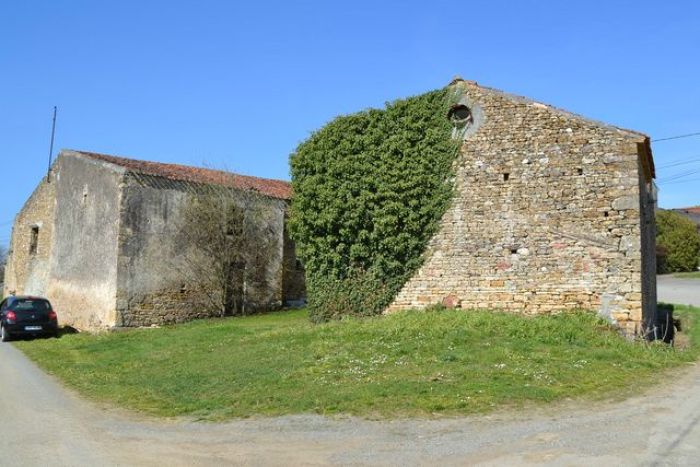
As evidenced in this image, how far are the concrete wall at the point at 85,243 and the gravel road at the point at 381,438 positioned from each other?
43.2 feet

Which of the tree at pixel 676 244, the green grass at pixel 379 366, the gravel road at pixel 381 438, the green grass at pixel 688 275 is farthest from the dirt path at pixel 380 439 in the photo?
the tree at pixel 676 244

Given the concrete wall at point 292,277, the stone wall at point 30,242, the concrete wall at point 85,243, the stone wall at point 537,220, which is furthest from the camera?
the stone wall at point 30,242

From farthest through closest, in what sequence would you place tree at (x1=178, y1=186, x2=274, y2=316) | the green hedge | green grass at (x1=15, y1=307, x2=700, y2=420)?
tree at (x1=178, y1=186, x2=274, y2=316) < the green hedge < green grass at (x1=15, y1=307, x2=700, y2=420)

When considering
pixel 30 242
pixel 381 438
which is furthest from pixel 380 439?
pixel 30 242

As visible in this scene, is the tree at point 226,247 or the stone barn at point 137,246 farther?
the tree at point 226,247

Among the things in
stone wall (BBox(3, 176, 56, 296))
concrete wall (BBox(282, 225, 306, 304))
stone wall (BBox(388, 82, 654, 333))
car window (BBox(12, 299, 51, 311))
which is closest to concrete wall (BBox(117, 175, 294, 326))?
concrete wall (BBox(282, 225, 306, 304))

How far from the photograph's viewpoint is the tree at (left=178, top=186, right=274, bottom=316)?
73.6 feet

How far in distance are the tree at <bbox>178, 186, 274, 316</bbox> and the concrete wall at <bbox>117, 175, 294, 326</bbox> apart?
52mm

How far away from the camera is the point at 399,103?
55.1 feet

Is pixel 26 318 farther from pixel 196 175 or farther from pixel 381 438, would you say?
pixel 381 438

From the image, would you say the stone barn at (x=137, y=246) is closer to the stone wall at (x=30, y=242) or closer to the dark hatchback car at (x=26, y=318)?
the stone wall at (x=30, y=242)

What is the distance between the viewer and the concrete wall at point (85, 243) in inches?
840

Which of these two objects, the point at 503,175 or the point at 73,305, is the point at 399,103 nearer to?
the point at 503,175

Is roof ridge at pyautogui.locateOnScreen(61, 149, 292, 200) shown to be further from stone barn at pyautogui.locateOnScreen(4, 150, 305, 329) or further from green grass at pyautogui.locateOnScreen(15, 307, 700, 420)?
green grass at pyautogui.locateOnScreen(15, 307, 700, 420)
